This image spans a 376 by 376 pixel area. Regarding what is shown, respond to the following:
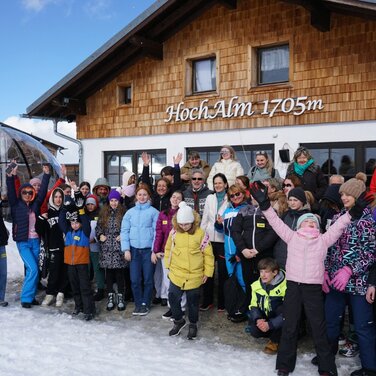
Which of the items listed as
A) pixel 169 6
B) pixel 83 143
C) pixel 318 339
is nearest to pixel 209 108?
pixel 169 6

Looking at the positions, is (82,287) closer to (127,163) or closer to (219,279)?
(219,279)

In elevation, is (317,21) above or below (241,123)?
above

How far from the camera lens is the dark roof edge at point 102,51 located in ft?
34.1

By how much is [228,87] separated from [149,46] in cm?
236

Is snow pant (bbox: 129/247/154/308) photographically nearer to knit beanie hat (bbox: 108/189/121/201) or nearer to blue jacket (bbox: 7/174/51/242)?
knit beanie hat (bbox: 108/189/121/201)

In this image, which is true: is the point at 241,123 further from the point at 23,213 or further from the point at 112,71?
the point at 23,213

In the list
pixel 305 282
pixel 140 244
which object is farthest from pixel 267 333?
pixel 140 244

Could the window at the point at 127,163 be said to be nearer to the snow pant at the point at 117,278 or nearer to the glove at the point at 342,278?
the snow pant at the point at 117,278

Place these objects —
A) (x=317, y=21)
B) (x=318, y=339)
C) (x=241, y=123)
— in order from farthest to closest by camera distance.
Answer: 1. (x=241, y=123)
2. (x=317, y=21)
3. (x=318, y=339)

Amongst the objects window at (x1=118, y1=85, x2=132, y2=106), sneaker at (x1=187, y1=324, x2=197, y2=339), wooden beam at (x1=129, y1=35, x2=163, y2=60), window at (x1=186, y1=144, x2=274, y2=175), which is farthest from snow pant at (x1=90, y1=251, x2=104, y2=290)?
window at (x1=118, y1=85, x2=132, y2=106)

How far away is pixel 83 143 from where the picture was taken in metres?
13.2

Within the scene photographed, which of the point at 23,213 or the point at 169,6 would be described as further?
the point at 169,6

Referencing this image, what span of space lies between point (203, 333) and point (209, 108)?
6.71 metres

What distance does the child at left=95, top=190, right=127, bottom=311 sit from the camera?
6.17 metres
